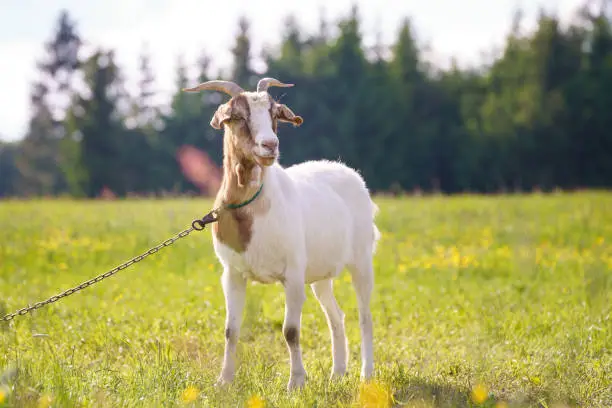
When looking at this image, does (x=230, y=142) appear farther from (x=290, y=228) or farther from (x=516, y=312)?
(x=516, y=312)

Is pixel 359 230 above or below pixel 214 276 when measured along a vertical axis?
above

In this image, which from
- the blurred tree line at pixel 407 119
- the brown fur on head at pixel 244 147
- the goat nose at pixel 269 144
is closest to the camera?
the goat nose at pixel 269 144

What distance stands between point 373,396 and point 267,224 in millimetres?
1562

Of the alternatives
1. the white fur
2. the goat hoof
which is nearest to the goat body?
the white fur

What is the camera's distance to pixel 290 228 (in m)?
5.66

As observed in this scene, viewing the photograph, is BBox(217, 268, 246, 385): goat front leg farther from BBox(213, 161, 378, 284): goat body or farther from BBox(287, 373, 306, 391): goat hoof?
BBox(287, 373, 306, 391): goat hoof

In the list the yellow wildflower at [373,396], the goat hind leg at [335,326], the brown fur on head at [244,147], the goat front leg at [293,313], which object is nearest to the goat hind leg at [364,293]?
the goat hind leg at [335,326]

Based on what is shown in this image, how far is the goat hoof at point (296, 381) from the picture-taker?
548 centimetres

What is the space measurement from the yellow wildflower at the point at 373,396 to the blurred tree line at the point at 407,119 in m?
37.6

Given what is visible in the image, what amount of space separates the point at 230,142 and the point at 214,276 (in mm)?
5728

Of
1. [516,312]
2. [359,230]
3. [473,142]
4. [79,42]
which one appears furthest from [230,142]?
[79,42]

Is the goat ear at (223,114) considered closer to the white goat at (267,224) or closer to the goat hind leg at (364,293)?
the white goat at (267,224)

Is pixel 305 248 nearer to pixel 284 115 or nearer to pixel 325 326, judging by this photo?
pixel 284 115

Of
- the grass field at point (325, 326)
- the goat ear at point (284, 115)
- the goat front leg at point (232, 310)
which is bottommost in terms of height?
the grass field at point (325, 326)
